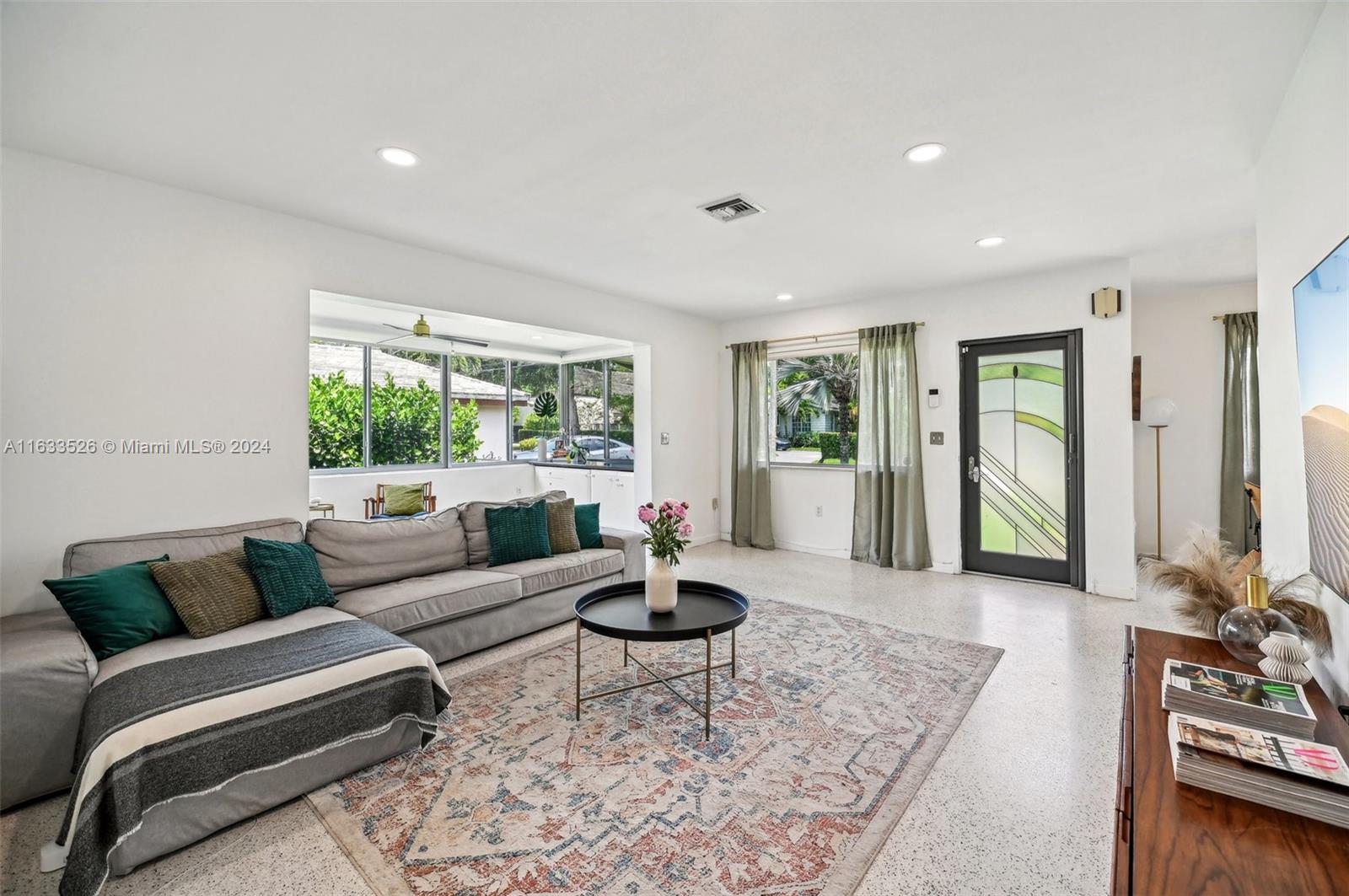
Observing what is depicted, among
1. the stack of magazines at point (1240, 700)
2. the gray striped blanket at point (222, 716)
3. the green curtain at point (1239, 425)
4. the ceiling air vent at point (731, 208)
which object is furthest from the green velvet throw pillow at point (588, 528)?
the green curtain at point (1239, 425)

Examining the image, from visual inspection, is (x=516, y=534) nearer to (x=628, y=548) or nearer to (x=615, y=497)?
(x=628, y=548)

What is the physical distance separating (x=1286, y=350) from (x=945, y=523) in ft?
10.8

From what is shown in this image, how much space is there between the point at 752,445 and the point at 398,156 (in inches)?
178

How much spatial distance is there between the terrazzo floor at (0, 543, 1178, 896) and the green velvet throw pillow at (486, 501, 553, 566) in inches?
22.3

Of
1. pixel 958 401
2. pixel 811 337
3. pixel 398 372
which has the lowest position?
pixel 958 401

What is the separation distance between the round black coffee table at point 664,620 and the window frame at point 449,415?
14.4 feet

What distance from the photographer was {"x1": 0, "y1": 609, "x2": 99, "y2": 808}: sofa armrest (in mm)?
1922

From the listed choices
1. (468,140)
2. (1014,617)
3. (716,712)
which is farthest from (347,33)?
(1014,617)

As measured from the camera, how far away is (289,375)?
343 centimetres

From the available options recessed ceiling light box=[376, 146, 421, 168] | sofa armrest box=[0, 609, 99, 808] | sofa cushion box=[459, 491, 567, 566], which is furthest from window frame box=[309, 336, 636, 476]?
sofa armrest box=[0, 609, 99, 808]

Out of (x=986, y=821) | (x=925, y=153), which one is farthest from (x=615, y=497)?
(x=986, y=821)

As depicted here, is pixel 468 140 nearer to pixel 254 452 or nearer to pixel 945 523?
pixel 254 452

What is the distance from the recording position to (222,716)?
1867 millimetres

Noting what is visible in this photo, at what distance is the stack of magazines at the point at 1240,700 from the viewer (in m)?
1.36
